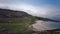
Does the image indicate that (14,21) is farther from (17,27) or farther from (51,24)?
(51,24)

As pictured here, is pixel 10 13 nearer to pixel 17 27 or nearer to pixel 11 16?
pixel 11 16

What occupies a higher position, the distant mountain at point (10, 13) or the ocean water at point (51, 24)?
the distant mountain at point (10, 13)

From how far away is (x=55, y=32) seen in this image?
6.09ft

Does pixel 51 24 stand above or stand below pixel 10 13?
below

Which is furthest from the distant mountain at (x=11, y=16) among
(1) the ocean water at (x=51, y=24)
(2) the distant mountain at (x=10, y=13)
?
(1) the ocean water at (x=51, y=24)

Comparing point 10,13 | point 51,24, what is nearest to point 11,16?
point 10,13

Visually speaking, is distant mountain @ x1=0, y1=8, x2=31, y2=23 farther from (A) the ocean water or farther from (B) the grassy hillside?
(A) the ocean water

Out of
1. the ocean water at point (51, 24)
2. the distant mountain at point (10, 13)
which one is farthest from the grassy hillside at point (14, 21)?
the ocean water at point (51, 24)

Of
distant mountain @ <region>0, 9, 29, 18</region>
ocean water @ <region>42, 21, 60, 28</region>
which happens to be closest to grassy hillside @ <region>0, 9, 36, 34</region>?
distant mountain @ <region>0, 9, 29, 18</region>

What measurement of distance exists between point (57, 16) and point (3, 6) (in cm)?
82

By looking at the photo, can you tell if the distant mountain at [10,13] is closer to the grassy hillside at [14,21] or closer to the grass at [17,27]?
the grassy hillside at [14,21]

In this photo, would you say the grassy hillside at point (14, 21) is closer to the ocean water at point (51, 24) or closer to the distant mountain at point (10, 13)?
the distant mountain at point (10, 13)

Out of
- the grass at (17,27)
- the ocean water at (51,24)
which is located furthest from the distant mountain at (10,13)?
the ocean water at (51,24)

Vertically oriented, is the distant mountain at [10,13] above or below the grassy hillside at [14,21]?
above
